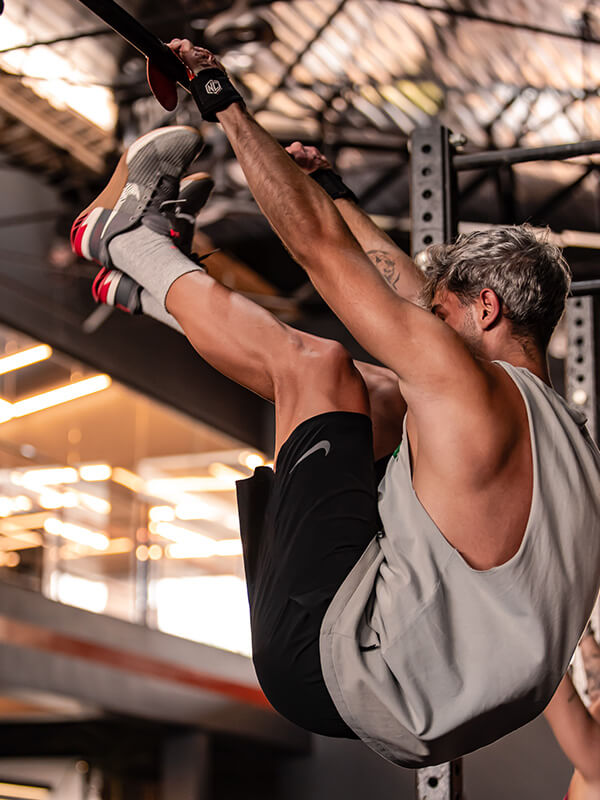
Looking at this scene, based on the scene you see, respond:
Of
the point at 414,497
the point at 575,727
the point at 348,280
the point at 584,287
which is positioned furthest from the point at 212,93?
the point at 575,727

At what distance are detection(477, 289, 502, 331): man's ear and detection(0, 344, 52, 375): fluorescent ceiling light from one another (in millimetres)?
5997

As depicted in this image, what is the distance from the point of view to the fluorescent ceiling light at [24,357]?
7223 mm

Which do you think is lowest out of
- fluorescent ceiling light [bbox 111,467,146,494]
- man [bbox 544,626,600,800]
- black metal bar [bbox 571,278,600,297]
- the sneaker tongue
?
man [bbox 544,626,600,800]

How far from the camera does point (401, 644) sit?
1.42 metres

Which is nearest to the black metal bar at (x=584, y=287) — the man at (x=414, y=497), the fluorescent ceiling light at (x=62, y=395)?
the man at (x=414, y=497)

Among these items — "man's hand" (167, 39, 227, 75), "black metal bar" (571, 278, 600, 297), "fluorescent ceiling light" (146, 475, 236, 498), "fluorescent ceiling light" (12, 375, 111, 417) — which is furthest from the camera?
"fluorescent ceiling light" (146, 475, 236, 498)

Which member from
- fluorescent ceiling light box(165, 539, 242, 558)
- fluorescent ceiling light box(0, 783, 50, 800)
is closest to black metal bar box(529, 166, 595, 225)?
fluorescent ceiling light box(165, 539, 242, 558)

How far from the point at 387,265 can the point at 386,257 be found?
0.06 feet

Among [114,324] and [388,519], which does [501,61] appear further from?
[388,519]

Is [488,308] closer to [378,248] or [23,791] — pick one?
[378,248]

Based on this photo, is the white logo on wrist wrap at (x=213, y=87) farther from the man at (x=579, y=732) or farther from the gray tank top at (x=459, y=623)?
the man at (x=579, y=732)

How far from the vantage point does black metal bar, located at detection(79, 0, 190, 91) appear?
163cm

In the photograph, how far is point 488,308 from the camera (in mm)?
1590

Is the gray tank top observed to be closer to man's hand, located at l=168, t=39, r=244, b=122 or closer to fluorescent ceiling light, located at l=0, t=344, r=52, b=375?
man's hand, located at l=168, t=39, r=244, b=122
